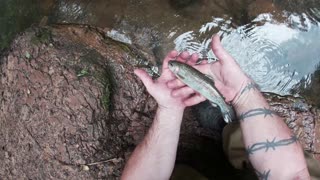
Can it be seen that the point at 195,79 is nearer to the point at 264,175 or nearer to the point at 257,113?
the point at 257,113

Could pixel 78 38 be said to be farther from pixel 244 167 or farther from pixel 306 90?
pixel 306 90

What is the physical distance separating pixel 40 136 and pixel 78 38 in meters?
1.00

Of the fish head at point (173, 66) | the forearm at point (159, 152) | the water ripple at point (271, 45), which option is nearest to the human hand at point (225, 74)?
the fish head at point (173, 66)

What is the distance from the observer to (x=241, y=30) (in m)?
4.15

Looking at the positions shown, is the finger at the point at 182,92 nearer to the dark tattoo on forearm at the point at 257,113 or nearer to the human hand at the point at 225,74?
the human hand at the point at 225,74

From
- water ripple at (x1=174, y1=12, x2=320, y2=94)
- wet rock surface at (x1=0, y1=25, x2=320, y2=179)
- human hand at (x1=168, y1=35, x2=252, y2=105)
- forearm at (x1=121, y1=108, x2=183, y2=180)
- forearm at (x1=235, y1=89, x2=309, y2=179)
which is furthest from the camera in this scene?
water ripple at (x1=174, y1=12, x2=320, y2=94)

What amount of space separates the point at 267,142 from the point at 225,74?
528mm

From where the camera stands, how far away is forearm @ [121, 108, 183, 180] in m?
3.00

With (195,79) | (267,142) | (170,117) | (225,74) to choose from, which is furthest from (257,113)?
(170,117)

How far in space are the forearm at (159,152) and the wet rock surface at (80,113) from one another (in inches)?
20.4

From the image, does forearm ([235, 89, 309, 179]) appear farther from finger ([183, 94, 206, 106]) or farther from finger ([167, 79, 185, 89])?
finger ([167, 79, 185, 89])

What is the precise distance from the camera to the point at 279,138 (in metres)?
2.88

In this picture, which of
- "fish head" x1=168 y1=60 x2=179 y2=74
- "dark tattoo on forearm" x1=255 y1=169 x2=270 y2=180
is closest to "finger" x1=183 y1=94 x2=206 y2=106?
"fish head" x1=168 y1=60 x2=179 y2=74

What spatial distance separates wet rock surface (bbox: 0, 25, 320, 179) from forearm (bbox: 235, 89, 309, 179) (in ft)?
2.07
